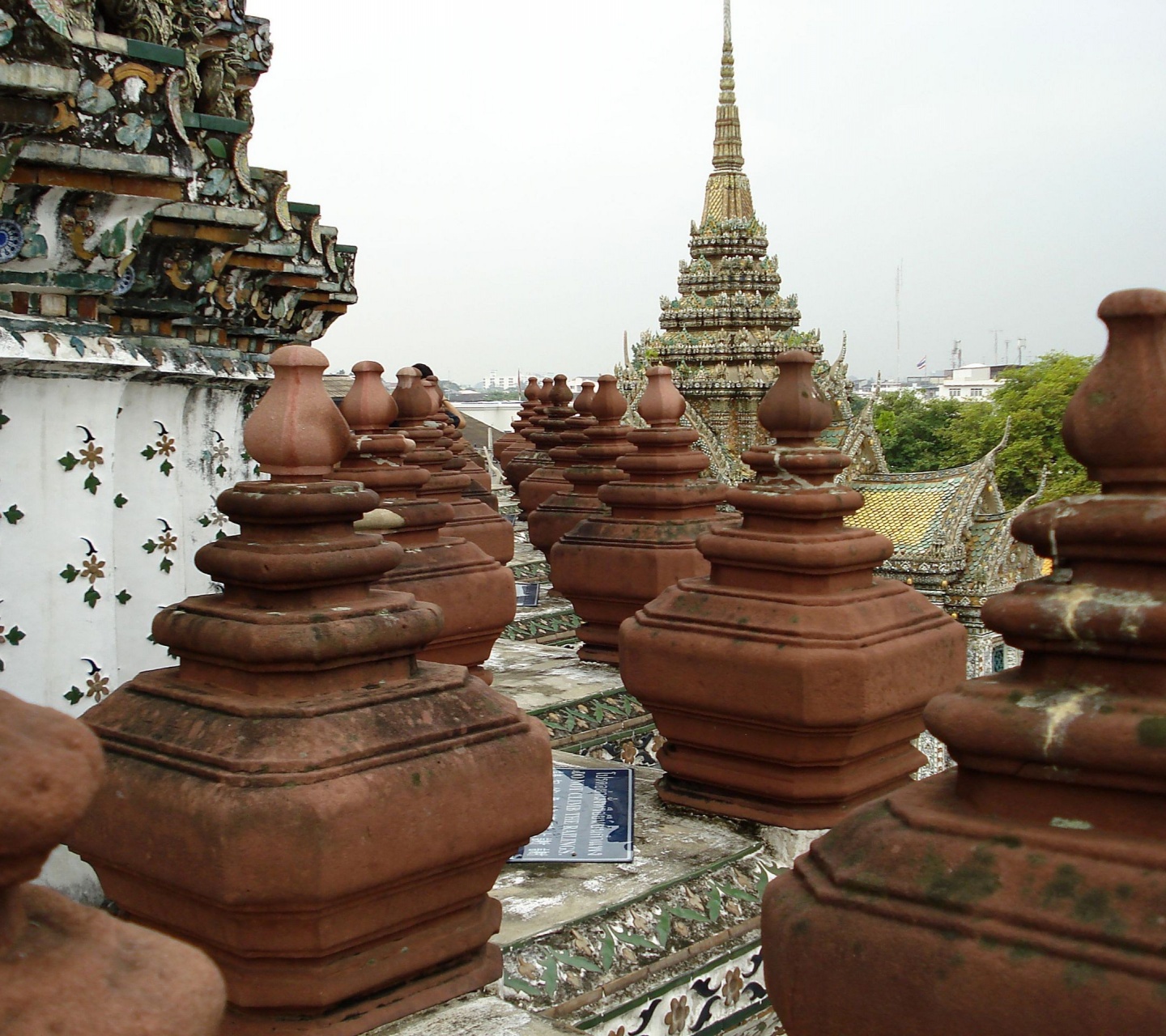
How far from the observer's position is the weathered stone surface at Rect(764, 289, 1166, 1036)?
1.89 metres

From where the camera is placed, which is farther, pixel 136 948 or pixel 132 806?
pixel 132 806

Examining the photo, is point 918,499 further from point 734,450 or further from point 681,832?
point 681,832

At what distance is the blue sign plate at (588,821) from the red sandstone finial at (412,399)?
218 centimetres

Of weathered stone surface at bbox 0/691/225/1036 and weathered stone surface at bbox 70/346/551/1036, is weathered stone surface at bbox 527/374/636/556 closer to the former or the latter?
weathered stone surface at bbox 70/346/551/1036

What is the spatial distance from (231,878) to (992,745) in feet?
4.54

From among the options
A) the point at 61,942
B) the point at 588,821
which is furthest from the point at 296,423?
the point at 61,942

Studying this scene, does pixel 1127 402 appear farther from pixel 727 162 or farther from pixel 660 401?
pixel 727 162

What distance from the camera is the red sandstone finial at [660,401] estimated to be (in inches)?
232

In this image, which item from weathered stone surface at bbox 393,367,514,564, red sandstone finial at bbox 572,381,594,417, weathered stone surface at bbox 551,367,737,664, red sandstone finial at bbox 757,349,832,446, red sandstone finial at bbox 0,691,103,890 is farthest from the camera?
red sandstone finial at bbox 572,381,594,417

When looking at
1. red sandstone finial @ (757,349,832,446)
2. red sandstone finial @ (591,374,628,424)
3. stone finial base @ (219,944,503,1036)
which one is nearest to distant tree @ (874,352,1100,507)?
red sandstone finial @ (591,374,628,424)

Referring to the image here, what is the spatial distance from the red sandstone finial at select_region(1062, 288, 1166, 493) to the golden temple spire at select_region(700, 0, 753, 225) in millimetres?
34899

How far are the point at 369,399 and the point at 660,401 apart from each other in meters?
1.36

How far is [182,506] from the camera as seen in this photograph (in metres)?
4.69

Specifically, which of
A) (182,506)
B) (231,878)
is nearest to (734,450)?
(182,506)
